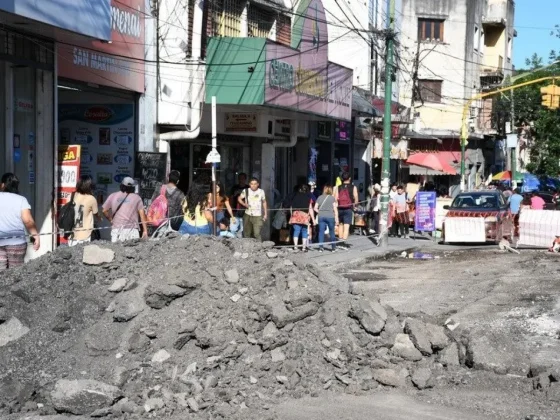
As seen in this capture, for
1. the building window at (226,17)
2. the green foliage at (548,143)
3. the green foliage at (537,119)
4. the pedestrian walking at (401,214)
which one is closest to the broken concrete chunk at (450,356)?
the building window at (226,17)

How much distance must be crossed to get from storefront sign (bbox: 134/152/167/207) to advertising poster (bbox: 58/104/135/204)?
18 cm

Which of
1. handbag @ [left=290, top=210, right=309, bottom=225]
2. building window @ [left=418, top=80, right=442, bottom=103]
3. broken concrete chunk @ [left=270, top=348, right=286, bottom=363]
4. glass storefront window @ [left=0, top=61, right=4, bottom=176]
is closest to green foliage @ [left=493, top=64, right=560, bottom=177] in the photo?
building window @ [left=418, top=80, right=442, bottom=103]

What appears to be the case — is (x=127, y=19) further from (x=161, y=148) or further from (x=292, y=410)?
(x=292, y=410)

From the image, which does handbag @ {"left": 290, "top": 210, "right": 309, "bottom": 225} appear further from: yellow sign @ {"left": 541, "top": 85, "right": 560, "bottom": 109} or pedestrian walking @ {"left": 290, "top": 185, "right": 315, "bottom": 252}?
yellow sign @ {"left": 541, "top": 85, "right": 560, "bottom": 109}

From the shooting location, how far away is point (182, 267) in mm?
9344

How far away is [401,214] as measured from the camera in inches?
Answer: 1068

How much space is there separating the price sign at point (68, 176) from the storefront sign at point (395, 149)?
20.3 m

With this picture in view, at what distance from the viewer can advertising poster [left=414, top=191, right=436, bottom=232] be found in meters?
27.9

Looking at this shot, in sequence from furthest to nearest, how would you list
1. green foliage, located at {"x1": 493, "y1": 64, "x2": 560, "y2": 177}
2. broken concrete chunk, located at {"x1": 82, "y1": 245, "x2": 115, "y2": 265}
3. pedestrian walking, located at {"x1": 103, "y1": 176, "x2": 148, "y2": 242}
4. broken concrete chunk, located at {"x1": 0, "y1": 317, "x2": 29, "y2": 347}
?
green foliage, located at {"x1": 493, "y1": 64, "x2": 560, "y2": 177}
pedestrian walking, located at {"x1": 103, "y1": 176, "x2": 148, "y2": 242}
broken concrete chunk, located at {"x1": 82, "y1": 245, "x2": 115, "y2": 265}
broken concrete chunk, located at {"x1": 0, "y1": 317, "x2": 29, "y2": 347}

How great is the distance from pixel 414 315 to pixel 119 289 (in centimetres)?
326

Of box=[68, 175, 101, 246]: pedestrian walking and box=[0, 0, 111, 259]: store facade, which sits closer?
box=[68, 175, 101, 246]: pedestrian walking

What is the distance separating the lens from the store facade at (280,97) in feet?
62.4

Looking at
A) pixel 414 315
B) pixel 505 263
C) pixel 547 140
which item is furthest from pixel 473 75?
pixel 414 315

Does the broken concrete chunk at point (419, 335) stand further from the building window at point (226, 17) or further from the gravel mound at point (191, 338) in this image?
the building window at point (226, 17)
